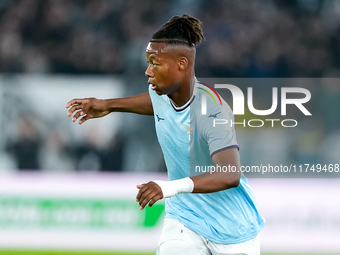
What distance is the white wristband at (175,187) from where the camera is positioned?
2363 millimetres

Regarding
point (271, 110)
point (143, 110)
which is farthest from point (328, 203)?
point (143, 110)

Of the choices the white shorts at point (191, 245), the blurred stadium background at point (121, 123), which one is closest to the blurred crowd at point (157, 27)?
the blurred stadium background at point (121, 123)

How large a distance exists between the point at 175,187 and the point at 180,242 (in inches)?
21.9

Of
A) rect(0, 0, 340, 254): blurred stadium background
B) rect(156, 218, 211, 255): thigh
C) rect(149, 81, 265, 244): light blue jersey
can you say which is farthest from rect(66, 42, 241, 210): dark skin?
→ rect(0, 0, 340, 254): blurred stadium background

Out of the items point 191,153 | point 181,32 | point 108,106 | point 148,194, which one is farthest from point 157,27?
point 148,194

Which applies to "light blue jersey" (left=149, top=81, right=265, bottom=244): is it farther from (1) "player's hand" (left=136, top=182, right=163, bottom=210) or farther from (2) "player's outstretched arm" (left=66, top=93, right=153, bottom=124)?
(1) "player's hand" (left=136, top=182, right=163, bottom=210)

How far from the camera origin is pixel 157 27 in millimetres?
7879

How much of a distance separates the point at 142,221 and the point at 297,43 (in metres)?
4.15

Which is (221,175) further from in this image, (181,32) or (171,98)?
(181,32)

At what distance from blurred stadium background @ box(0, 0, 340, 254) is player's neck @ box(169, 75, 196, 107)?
2560 mm

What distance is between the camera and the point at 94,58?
24.5 ft

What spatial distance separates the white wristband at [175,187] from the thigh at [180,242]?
0.51 meters

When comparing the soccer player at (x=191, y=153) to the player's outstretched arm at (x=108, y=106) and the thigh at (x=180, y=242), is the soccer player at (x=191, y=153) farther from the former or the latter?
the player's outstretched arm at (x=108, y=106)

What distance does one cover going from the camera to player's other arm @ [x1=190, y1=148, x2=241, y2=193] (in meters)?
2.44
